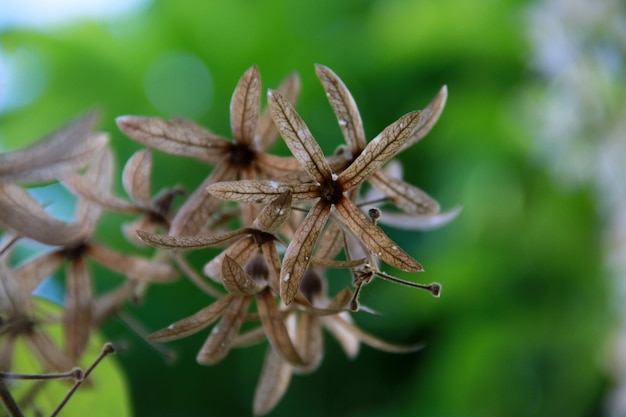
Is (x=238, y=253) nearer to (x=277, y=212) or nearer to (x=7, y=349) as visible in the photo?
(x=277, y=212)

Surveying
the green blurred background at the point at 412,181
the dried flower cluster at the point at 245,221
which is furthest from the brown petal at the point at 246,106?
the green blurred background at the point at 412,181

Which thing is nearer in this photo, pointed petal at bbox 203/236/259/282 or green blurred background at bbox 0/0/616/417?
pointed petal at bbox 203/236/259/282

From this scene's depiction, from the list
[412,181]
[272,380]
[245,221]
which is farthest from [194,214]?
[412,181]

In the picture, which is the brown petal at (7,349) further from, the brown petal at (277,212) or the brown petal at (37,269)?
the brown petal at (277,212)

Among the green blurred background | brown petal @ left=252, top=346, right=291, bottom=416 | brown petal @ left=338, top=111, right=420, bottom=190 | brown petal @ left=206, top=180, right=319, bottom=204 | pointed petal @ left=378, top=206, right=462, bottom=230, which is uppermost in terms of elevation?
brown petal @ left=338, top=111, right=420, bottom=190

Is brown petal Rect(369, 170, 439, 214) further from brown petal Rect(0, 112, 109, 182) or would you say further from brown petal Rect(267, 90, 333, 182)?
brown petal Rect(0, 112, 109, 182)

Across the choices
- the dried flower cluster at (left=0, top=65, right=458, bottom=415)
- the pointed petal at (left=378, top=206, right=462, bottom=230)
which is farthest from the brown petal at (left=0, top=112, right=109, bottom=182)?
the pointed petal at (left=378, top=206, right=462, bottom=230)
